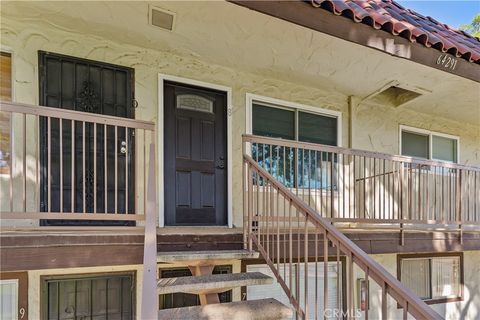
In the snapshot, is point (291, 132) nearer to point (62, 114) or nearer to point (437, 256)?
point (62, 114)

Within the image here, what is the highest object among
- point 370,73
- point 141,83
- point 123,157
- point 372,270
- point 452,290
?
point 370,73

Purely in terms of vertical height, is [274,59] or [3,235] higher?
[274,59]

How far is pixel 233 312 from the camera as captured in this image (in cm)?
235

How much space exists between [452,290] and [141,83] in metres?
6.70

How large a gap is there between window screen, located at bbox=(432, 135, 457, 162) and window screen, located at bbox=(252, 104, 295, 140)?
3419mm

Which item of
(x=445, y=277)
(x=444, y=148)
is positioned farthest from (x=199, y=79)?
(x=445, y=277)

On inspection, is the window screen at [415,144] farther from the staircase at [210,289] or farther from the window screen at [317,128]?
the staircase at [210,289]

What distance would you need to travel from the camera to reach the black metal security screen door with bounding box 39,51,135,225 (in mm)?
3523

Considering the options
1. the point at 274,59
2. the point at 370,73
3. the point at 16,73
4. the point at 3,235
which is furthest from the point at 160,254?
the point at 370,73

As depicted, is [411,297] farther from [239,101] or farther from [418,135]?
[418,135]

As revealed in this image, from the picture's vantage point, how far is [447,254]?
19.9 ft

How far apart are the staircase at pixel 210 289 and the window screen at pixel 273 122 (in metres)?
2.30

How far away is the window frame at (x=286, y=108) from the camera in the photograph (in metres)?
4.70

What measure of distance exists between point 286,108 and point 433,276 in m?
4.23
